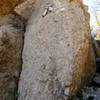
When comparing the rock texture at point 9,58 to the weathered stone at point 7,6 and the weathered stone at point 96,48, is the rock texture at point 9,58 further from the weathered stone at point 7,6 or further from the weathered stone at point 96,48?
the weathered stone at point 96,48

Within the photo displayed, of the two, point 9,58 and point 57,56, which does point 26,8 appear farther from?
point 57,56

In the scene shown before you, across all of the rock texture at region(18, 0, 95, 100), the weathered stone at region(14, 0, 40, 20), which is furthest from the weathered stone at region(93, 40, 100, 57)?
the weathered stone at region(14, 0, 40, 20)

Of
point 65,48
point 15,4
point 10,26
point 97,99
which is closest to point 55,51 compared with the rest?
point 65,48

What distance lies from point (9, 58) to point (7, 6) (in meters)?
1.88

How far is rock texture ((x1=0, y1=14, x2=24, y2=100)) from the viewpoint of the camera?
282 cm

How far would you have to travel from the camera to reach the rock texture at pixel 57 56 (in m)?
2.20

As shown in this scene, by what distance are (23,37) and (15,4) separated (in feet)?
4.08

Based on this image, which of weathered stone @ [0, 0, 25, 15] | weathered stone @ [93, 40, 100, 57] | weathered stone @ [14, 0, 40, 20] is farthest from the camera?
weathered stone @ [93, 40, 100, 57]

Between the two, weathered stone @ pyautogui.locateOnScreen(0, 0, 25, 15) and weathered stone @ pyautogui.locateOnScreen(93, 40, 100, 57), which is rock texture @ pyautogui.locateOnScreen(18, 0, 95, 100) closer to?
weathered stone @ pyautogui.locateOnScreen(0, 0, 25, 15)

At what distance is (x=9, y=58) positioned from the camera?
3104 mm

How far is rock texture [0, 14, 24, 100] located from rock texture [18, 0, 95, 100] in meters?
0.23

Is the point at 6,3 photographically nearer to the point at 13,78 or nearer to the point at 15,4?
the point at 15,4

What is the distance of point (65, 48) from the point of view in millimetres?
2377

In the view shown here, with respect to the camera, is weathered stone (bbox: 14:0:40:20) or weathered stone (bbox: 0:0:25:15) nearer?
weathered stone (bbox: 0:0:25:15)
